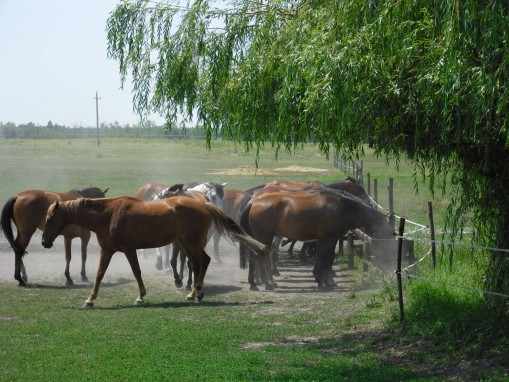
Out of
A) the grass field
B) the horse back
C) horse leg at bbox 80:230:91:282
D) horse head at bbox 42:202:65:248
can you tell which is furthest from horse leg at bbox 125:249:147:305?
horse leg at bbox 80:230:91:282

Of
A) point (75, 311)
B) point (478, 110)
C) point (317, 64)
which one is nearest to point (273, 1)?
point (317, 64)

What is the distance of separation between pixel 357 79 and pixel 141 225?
7558 millimetres

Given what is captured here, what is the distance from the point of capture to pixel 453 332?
10.1 m

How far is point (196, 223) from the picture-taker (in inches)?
608

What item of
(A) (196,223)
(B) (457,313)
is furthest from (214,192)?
(B) (457,313)

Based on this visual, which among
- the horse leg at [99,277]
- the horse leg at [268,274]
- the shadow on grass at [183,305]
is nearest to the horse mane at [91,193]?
the horse leg at [99,277]

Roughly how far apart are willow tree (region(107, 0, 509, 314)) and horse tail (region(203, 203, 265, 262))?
4035 mm

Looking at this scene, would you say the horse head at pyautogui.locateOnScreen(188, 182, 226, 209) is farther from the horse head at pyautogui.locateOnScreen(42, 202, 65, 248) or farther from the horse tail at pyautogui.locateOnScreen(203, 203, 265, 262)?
the horse head at pyautogui.locateOnScreen(42, 202, 65, 248)

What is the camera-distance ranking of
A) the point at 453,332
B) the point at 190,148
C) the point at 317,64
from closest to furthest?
the point at 317,64, the point at 453,332, the point at 190,148

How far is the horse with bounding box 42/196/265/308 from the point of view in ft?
49.2

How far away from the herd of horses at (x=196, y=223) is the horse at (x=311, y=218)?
0.06 feet

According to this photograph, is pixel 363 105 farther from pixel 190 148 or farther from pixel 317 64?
pixel 190 148

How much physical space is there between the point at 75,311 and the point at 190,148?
67.5 meters

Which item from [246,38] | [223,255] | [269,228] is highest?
[246,38]
